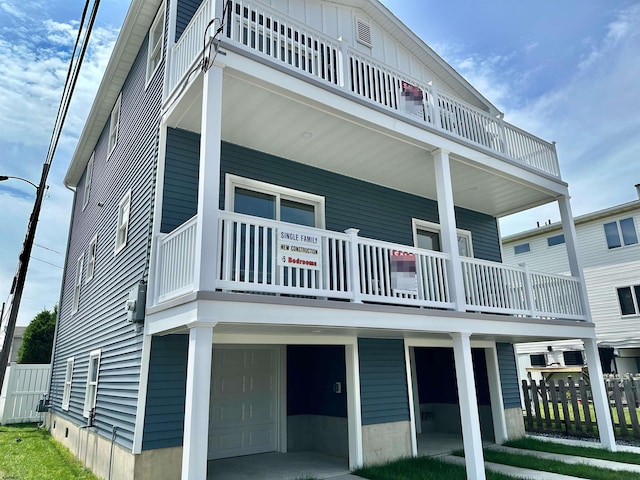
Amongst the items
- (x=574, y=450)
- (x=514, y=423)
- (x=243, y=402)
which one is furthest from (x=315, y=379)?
(x=574, y=450)

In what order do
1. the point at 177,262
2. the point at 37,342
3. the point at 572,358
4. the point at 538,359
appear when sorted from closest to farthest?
the point at 177,262, the point at 37,342, the point at 572,358, the point at 538,359

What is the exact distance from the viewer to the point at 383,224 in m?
9.69

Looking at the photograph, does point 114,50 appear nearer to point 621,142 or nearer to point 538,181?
point 538,181

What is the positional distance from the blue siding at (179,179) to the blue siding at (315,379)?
13.1 feet

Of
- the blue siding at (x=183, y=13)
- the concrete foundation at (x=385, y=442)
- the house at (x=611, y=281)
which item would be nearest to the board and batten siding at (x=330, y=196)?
the blue siding at (x=183, y=13)

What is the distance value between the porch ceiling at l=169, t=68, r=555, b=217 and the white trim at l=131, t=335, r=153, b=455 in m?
3.55

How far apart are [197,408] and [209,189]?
2.44m

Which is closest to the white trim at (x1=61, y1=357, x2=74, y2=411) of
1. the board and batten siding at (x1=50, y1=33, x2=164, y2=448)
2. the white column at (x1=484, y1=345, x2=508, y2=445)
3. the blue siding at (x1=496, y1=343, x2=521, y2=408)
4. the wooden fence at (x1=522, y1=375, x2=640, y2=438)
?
the board and batten siding at (x1=50, y1=33, x2=164, y2=448)

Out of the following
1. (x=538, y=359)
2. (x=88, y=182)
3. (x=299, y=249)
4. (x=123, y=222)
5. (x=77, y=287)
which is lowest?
(x=538, y=359)

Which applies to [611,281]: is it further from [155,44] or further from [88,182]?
[88,182]

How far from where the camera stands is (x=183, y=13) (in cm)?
781

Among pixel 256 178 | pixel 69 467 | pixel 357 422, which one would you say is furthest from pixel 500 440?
pixel 69 467

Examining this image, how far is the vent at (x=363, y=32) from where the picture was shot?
1033cm

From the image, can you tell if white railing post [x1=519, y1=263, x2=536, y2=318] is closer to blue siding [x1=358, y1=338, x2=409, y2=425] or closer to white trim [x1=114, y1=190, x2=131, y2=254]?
blue siding [x1=358, y1=338, x2=409, y2=425]
